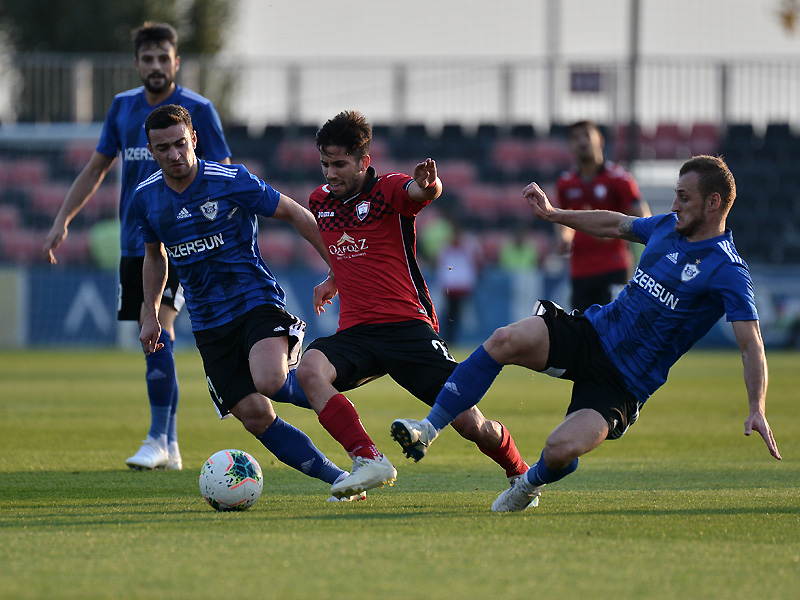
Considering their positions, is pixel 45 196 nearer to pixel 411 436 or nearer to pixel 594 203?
pixel 594 203

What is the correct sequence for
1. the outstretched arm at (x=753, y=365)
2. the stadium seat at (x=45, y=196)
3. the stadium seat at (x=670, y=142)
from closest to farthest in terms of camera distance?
the outstretched arm at (x=753, y=365), the stadium seat at (x=45, y=196), the stadium seat at (x=670, y=142)

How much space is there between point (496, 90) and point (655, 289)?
19399 millimetres

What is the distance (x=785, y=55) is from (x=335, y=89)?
30.3ft

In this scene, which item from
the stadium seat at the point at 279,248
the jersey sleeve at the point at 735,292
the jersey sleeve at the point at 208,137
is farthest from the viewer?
the stadium seat at the point at 279,248

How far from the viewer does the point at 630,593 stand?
3.39 metres

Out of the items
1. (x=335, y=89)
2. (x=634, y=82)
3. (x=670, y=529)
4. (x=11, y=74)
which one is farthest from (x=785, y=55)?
(x=670, y=529)

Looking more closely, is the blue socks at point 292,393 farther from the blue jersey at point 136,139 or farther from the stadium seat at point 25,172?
the stadium seat at point 25,172

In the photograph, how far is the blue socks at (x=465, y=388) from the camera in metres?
4.93

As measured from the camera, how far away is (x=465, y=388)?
16.2 feet

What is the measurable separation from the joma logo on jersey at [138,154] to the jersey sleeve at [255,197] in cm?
137

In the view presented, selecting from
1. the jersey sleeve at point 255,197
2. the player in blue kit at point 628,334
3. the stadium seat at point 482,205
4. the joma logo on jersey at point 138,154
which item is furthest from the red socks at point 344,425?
the stadium seat at point 482,205

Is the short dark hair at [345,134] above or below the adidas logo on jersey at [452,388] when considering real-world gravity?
above

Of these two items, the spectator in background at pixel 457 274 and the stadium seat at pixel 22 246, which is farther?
the stadium seat at pixel 22 246

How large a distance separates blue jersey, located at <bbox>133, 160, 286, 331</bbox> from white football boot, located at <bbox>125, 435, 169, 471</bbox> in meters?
1.16
